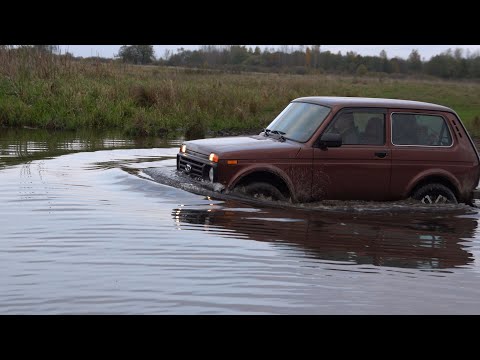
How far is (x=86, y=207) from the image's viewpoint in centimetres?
1090

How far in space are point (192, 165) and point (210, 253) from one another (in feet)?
13.1

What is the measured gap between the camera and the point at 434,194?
12305 mm

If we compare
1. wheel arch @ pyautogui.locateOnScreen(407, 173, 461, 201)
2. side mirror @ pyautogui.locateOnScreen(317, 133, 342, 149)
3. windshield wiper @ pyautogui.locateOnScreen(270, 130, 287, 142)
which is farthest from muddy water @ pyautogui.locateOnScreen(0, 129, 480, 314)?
windshield wiper @ pyautogui.locateOnScreen(270, 130, 287, 142)

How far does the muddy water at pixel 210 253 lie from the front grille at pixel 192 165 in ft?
0.89

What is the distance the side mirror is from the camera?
38.3ft

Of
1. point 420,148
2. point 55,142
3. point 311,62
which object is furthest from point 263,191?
point 311,62

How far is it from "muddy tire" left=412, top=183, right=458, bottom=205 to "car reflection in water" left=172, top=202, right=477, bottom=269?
251 mm

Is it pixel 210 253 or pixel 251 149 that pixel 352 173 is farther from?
pixel 210 253

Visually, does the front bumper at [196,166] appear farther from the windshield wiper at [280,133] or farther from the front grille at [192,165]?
the windshield wiper at [280,133]

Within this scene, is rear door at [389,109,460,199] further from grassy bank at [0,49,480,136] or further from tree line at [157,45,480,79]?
tree line at [157,45,480,79]

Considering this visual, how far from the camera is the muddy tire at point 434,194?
12.2 m
